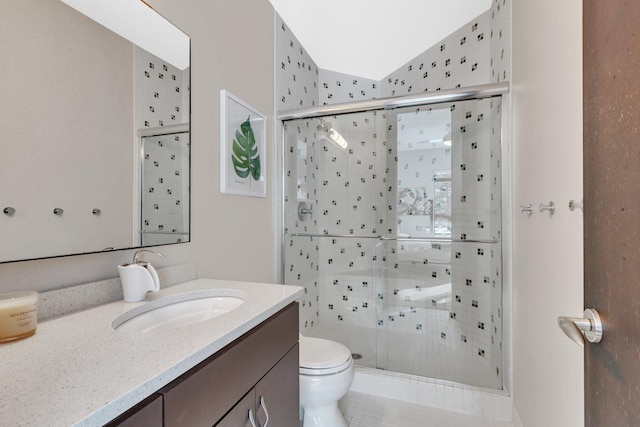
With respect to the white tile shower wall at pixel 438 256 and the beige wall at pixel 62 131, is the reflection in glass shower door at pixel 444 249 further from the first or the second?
the beige wall at pixel 62 131

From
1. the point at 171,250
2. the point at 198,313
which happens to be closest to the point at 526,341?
the point at 198,313

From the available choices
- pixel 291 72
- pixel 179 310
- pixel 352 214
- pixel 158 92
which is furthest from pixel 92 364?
pixel 291 72

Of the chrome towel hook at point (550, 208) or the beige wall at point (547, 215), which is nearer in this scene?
the beige wall at point (547, 215)

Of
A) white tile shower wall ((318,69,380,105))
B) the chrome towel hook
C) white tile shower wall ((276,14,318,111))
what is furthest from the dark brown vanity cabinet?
white tile shower wall ((318,69,380,105))

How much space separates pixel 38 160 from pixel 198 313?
0.68m

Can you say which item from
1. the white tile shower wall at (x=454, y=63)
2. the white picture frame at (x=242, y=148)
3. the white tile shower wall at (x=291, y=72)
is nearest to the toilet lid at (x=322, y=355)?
the white picture frame at (x=242, y=148)

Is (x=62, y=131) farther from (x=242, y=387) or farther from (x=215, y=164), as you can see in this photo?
(x=242, y=387)

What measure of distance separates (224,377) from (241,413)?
0.14 meters

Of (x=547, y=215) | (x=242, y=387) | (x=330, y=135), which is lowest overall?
(x=242, y=387)

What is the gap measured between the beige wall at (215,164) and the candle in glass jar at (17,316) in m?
0.14

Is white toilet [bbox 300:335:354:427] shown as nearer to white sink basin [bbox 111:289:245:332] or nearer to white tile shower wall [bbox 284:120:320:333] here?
white sink basin [bbox 111:289:245:332]

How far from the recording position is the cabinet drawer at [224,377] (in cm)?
57

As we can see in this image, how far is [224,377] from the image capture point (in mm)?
693

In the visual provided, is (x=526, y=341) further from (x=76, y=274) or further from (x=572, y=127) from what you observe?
(x=76, y=274)
